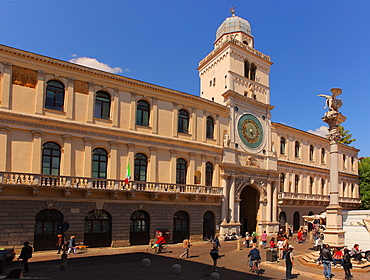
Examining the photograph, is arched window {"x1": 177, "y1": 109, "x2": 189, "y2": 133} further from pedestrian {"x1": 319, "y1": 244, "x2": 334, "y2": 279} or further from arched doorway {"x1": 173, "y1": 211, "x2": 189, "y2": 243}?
pedestrian {"x1": 319, "y1": 244, "x2": 334, "y2": 279}

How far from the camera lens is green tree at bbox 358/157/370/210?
183 feet

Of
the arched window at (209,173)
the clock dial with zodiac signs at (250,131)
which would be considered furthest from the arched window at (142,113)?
the clock dial with zodiac signs at (250,131)

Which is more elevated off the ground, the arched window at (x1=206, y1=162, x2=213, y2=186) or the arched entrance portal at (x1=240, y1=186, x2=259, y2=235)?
the arched window at (x1=206, y1=162, x2=213, y2=186)

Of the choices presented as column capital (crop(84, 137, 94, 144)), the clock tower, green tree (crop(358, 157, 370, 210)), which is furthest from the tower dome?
green tree (crop(358, 157, 370, 210))

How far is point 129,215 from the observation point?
2781cm

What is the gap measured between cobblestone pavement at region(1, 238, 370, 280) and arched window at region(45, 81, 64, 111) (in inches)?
441

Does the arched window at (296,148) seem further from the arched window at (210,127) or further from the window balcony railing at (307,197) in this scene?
the arched window at (210,127)

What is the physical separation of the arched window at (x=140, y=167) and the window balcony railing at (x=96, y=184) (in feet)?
3.30

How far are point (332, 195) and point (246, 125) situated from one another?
57.2 feet

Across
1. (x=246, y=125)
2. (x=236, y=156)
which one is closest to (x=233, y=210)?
(x=236, y=156)

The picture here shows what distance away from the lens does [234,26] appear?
4316 cm

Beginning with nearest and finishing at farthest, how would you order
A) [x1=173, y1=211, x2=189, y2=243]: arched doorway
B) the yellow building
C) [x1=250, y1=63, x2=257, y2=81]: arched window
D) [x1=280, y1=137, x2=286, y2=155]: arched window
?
the yellow building < [x1=173, y1=211, x2=189, y2=243]: arched doorway < [x1=250, y1=63, x2=257, y2=81]: arched window < [x1=280, y1=137, x2=286, y2=155]: arched window

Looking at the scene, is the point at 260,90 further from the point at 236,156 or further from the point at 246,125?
the point at 236,156

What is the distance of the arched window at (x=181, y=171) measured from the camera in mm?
32125
